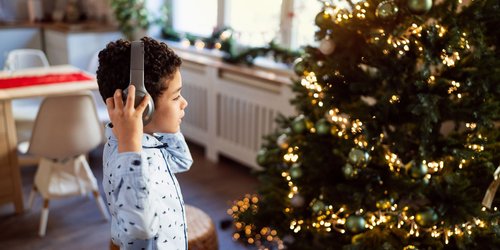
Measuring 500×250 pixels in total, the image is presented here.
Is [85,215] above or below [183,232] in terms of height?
below

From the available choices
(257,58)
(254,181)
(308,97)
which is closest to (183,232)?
(308,97)

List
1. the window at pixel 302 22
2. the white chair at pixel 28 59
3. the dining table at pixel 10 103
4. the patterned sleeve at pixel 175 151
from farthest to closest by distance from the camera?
the white chair at pixel 28 59 < the window at pixel 302 22 < the dining table at pixel 10 103 < the patterned sleeve at pixel 175 151

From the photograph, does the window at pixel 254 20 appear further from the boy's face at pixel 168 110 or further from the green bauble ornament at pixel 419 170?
the boy's face at pixel 168 110

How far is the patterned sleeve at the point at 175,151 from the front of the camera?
47.1 inches

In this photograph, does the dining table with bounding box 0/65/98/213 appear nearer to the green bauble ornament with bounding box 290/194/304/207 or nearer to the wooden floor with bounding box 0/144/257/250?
the wooden floor with bounding box 0/144/257/250

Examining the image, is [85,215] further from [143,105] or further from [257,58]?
[143,105]

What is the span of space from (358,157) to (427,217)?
30 cm

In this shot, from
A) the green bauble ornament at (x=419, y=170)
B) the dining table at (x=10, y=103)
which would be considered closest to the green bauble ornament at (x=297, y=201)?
the green bauble ornament at (x=419, y=170)

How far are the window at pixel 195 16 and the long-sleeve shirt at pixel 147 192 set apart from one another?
293 centimetres

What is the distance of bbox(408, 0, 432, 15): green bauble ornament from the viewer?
1.58 meters

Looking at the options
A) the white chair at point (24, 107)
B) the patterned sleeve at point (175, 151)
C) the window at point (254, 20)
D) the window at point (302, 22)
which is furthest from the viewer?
the window at point (254, 20)

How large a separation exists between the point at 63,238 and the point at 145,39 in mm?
1965

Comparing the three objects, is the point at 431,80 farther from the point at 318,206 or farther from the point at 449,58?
the point at 318,206

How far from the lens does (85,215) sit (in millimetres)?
2902
